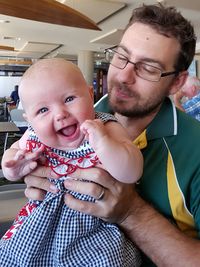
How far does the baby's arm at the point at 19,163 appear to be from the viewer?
94 centimetres

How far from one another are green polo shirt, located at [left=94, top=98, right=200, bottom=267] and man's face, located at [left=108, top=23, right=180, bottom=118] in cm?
10

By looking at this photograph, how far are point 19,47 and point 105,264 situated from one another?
48.5 feet

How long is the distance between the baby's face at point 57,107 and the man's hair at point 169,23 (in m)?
0.53

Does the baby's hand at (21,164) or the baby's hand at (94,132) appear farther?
the baby's hand at (21,164)

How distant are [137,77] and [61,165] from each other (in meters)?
0.53

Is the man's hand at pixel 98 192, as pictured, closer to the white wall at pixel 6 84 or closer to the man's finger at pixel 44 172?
the man's finger at pixel 44 172

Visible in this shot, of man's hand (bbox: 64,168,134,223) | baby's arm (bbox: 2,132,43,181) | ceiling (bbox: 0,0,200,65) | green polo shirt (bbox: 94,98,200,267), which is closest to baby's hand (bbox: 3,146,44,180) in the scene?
baby's arm (bbox: 2,132,43,181)

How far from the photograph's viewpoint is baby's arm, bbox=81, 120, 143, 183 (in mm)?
829

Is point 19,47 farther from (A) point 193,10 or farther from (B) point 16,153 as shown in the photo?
(B) point 16,153

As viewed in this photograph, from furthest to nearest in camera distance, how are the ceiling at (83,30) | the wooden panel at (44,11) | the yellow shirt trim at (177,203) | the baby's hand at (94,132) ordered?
the ceiling at (83,30)
the wooden panel at (44,11)
the yellow shirt trim at (177,203)
the baby's hand at (94,132)

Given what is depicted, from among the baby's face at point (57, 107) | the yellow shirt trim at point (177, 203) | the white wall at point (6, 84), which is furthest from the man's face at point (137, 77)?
the white wall at point (6, 84)

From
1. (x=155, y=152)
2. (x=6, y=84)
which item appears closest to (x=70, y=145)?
(x=155, y=152)

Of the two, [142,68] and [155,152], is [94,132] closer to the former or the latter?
[155,152]

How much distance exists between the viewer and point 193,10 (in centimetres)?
747
